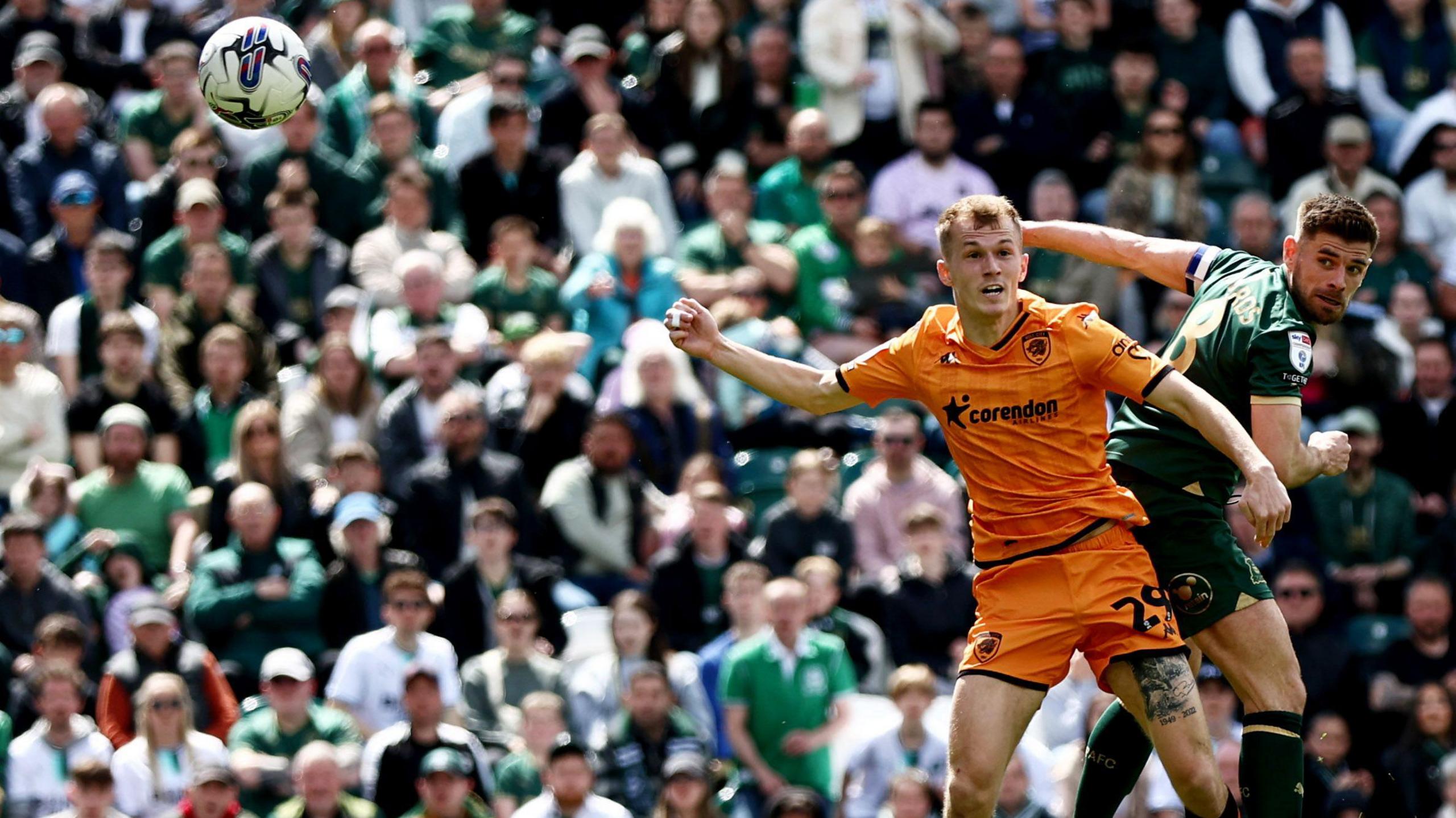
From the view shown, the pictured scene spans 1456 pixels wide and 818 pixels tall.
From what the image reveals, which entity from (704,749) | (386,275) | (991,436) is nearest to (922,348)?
(991,436)

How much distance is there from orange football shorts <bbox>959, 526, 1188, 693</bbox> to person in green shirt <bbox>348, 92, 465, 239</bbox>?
9685 millimetres

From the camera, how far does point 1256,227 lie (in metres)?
18.2

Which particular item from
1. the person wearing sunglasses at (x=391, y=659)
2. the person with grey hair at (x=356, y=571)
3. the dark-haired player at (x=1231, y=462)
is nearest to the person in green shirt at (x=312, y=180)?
the person with grey hair at (x=356, y=571)

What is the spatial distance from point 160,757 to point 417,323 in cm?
406

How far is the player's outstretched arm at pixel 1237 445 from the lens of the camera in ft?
27.5

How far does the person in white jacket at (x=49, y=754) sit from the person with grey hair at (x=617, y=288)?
4.61 metres

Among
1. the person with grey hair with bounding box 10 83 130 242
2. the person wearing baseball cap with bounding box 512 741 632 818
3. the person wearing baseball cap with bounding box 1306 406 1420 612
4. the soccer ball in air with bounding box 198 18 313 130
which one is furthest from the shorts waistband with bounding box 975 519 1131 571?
the person with grey hair with bounding box 10 83 130 242

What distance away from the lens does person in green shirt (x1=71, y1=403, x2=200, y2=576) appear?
15828 mm

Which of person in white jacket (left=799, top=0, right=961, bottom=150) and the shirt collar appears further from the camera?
person in white jacket (left=799, top=0, right=961, bottom=150)

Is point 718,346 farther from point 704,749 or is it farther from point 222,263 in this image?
point 222,263

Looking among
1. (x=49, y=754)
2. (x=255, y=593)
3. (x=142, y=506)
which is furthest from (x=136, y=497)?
(x=49, y=754)

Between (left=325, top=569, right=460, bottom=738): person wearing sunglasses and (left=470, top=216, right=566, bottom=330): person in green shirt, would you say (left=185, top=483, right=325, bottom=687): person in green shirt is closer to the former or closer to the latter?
(left=325, top=569, right=460, bottom=738): person wearing sunglasses

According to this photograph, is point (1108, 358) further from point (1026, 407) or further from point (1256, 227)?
point (1256, 227)

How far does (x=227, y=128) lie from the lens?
1923cm
